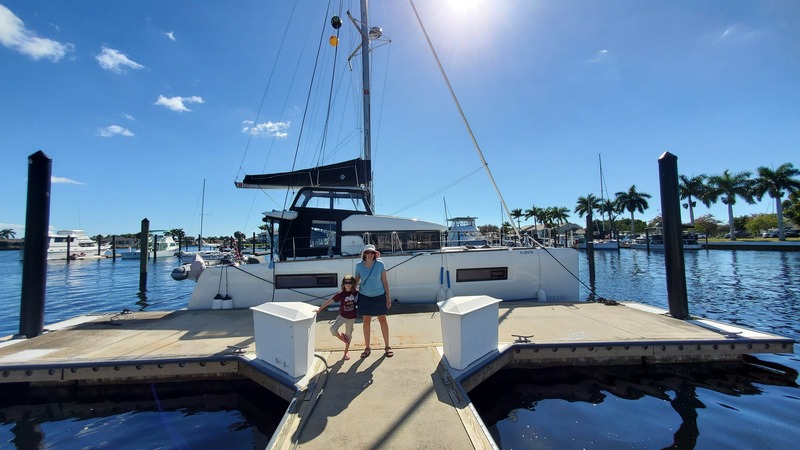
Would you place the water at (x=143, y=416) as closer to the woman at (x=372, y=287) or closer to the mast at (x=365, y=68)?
the woman at (x=372, y=287)

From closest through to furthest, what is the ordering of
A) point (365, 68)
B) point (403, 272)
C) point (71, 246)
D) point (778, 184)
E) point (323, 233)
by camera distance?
point (403, 272) → point (323, 233) → point (365, 68) → point (778, 184) → point (71, 246)

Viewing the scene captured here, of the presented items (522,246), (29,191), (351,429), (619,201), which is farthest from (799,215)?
(29,191)

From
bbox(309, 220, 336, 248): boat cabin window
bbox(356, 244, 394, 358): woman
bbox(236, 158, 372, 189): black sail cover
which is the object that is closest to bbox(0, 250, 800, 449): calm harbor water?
bbox(356, 244, 394, 358): woman

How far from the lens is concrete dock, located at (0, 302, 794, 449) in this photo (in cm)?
351

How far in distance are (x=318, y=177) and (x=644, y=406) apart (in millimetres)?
10580

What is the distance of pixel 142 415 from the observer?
16.2ft

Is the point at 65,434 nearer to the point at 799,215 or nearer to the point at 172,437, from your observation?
the point at 172,437

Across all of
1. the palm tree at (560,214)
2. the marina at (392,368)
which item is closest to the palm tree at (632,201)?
the palm tree at (560,214)

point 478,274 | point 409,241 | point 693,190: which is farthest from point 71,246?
point 693,190

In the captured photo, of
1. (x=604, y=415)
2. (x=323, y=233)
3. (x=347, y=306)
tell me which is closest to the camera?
(x=604, y=415)

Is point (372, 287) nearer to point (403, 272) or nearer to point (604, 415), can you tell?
point (604, 415)

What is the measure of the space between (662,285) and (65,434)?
23630 millimetres

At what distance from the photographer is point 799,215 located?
148 ft

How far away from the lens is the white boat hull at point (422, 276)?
32.1 ft
